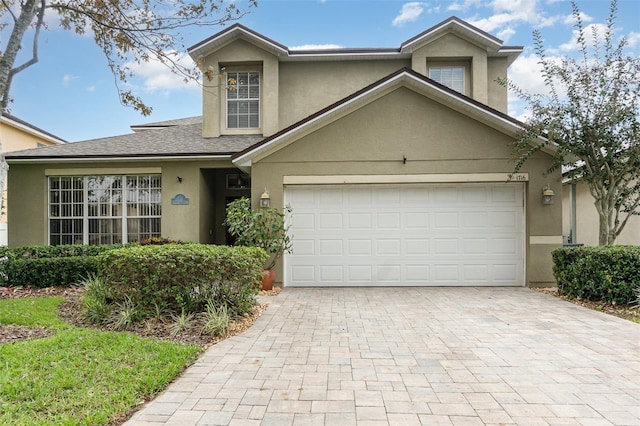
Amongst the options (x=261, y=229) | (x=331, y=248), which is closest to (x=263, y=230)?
(x=261, y=229)

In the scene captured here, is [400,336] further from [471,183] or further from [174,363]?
[471,183]

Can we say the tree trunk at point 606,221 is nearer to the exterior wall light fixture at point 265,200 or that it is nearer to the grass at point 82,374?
the exterior wall light fixture at point 265,200

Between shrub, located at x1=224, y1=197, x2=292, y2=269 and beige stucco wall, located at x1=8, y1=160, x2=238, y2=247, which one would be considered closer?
shrub, located at x1=224, y1=197, x2=292, y2=269

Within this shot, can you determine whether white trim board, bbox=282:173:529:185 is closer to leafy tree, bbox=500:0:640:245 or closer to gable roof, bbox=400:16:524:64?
leafy tree, bbox=500:0:640:245

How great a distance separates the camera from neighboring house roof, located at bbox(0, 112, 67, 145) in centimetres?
1844

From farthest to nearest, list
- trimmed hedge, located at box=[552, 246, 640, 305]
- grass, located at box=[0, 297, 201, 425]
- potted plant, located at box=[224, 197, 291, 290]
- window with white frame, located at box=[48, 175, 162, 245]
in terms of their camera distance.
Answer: window with white frame, located at box=[48, 175, 162, 245]
potted plant, located at box=[224, 197, 291, 290]
trimmed hedge, located at box=[552, 246, 640, 305]
grass, located at box=[0, 297, 201, 425]

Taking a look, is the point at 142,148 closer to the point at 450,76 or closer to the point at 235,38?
the point at 235,38

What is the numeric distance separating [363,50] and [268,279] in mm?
8562

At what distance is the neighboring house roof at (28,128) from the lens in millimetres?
18438

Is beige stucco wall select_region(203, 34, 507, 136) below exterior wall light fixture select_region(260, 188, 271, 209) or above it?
above

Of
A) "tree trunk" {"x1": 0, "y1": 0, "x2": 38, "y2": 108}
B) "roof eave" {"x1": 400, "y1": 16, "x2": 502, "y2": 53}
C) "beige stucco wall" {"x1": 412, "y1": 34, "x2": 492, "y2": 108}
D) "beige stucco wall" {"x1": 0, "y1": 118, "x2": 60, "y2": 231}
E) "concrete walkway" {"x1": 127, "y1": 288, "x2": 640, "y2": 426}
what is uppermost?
"roof eave" {"x1": 400, "y1": 16, "x2": 502, "y2": 53}

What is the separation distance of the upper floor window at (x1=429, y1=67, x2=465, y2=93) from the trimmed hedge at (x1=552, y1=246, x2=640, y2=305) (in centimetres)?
705

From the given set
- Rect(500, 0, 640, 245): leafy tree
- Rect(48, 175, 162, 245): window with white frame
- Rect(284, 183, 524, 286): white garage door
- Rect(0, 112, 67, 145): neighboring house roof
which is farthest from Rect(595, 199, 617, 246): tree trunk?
Rect(0, 112, 67, 145): neighboring house roof

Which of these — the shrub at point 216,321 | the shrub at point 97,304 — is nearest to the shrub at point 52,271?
the shrub at point 97,304
